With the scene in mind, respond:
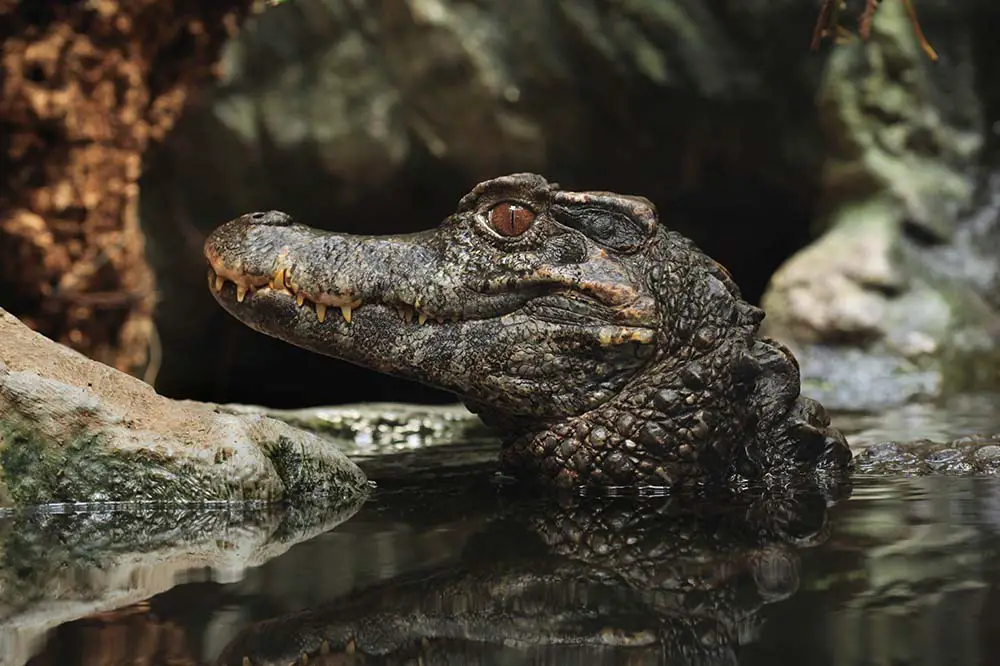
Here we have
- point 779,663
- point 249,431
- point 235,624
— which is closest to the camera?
point 779,663

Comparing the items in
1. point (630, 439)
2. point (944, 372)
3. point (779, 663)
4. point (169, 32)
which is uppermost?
point (169, 32)

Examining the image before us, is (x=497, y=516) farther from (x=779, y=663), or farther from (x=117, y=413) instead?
(x=779, y=663)

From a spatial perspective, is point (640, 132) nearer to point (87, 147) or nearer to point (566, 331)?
point (87, 147)

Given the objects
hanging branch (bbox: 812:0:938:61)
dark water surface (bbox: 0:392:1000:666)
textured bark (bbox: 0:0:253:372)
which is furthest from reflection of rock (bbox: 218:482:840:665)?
textured bark (bbox: 0:0:253:372)

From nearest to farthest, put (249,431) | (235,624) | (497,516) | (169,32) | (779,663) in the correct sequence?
(779,663) → (235,624) → (497,516) → (249,431) → (169,32)

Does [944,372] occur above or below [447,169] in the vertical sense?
below

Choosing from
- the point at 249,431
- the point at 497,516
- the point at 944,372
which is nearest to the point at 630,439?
the point at 497,516
